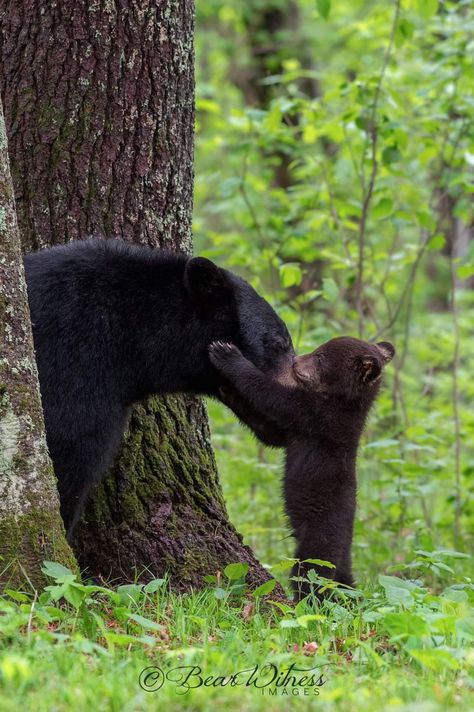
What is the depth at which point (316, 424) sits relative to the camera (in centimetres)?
463

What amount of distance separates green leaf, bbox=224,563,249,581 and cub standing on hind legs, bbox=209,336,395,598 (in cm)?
41

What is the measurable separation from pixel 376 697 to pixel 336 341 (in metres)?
2.61

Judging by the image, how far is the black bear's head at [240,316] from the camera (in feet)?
14.3

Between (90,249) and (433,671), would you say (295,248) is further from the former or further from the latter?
(433,671)

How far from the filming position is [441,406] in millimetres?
9484

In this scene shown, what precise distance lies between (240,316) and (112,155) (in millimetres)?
1062

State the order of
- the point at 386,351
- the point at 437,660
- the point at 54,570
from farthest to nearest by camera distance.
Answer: the point at 386,351
the point at 54,570
the point at 437,660

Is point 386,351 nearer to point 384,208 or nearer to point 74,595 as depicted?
point 384,208

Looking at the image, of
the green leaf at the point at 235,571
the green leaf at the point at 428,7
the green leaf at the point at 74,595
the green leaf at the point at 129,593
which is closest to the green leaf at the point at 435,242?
the green leaf at the point at 428,7

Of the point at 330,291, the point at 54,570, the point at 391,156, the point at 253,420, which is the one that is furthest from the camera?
the point at 391,156

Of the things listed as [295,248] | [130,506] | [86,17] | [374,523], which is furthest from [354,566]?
[86,17]

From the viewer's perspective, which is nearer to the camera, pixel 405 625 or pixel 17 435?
pixel 405 625

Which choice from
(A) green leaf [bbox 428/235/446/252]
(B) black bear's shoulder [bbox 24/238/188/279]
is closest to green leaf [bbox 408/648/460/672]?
(B) black bear's shoulder [bbox 24/238/188/279]

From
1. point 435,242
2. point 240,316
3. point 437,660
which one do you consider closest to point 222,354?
point 240,316
